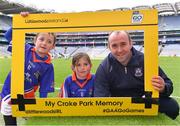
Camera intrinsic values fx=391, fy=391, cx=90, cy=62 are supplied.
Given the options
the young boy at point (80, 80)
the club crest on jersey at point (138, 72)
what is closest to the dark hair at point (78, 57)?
the young boy at point (80, 80)

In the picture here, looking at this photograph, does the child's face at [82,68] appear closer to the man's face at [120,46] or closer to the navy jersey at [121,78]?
the navy jersey at [121,78]

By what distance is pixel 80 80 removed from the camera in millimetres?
3564

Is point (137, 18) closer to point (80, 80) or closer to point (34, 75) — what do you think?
point (80, 80)

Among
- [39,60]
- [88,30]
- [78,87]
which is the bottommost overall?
[78,87]

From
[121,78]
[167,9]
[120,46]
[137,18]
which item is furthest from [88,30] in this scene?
[167,9]

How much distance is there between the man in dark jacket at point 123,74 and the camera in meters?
3.34

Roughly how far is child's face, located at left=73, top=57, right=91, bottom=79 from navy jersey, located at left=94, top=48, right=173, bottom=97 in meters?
0.10

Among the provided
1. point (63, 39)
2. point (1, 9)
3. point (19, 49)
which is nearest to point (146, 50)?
point (63, 39)

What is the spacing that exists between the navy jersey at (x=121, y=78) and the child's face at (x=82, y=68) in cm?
10

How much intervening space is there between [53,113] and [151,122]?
83 cm

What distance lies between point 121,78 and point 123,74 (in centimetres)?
4

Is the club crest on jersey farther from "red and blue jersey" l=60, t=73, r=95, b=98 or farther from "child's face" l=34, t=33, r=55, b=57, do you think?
"child's face" l=34, t=33, r=55, b=57

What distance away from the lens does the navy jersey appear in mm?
3361

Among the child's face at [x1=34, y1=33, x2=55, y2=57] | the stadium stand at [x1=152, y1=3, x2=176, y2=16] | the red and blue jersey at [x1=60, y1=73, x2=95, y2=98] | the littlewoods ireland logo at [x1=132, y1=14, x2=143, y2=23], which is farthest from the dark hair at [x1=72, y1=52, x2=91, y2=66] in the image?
the stadium stand at [x1=152, y1=3, x2=176, y2=16]
